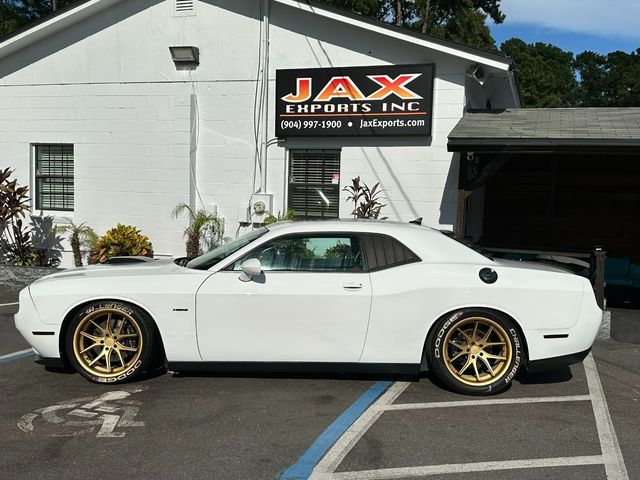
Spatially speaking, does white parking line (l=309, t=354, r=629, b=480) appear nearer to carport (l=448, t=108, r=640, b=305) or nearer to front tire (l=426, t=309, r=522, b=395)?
front tire (l=426, t=309, r=522, b=395)

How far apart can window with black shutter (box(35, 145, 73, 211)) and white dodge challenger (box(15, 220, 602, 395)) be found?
7.44m

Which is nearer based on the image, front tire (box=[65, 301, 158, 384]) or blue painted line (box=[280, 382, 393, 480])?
blue painted line (box=[280, 382, 393, 480])

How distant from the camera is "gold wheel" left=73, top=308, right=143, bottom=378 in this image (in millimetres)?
4883

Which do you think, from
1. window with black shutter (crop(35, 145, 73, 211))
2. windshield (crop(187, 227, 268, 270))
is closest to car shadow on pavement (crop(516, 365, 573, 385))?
windshield (crop(187, 227, 268, 270))

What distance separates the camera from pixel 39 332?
16.0 ft

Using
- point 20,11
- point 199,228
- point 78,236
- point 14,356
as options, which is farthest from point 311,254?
point 20,11

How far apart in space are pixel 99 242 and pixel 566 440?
843cm

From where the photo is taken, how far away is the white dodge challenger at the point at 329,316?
15.5 feet

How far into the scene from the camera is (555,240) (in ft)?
40.1

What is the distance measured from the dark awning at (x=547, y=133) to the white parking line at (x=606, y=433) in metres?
3.60

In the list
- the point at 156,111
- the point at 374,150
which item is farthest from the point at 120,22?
the point at 374,150

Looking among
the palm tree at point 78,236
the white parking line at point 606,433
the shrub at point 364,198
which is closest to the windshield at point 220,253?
the white parking line at point 606,433

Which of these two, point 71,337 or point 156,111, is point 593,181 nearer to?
point 156,111

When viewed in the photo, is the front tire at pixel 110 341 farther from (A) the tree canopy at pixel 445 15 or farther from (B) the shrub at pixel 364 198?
(A) the tree canopy at pixel 445 15
